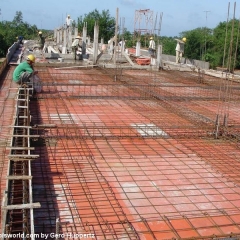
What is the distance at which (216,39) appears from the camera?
70.8 feet

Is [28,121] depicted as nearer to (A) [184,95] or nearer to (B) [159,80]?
(A) [184,95]

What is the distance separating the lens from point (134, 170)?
146 inches

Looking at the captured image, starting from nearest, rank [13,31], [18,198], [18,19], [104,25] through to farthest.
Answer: [18,198]
[104,25]
[13,31]
[18,19]

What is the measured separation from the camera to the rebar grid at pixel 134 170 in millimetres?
2721

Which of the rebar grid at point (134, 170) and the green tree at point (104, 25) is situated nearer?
the rebar grid at point (134, 170)

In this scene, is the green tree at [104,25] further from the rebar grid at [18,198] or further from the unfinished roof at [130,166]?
the rebar grid at [18,198]

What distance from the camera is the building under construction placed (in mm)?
2643

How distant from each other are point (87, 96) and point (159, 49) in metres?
5.55

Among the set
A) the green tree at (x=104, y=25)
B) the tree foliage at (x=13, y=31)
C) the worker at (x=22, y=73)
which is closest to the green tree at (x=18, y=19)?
the tree foliage at (x=13, y=31)

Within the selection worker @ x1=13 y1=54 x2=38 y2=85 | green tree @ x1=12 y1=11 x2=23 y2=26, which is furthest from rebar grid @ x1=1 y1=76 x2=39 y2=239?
green tree @ x1=12 y1=11 x2=23 y2=26

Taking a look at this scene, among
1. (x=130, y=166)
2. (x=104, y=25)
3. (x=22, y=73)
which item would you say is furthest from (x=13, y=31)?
(x=130, y=166)

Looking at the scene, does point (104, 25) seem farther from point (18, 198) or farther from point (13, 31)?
point (18, 198)

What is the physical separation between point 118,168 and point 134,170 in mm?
154

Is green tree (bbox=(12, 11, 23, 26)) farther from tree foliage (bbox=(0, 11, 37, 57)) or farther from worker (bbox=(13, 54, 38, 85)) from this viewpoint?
worker (bbox=(13, 54, 38, 85))
